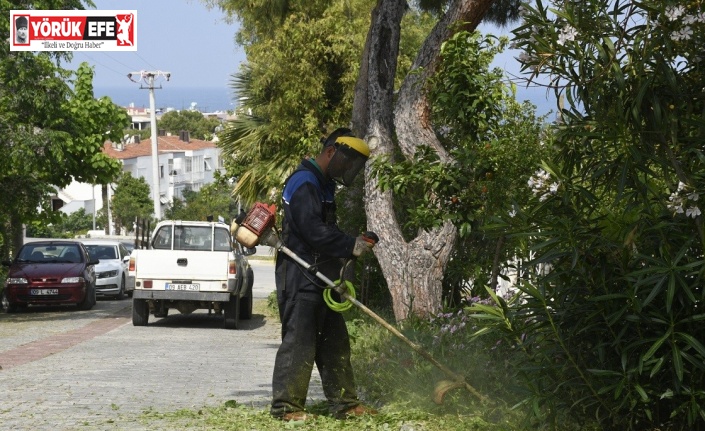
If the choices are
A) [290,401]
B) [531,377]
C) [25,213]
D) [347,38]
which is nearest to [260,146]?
[347,38]

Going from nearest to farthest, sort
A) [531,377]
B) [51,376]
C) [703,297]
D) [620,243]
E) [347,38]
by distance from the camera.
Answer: [703,297] → [620,243] → [531,377] → [51,376] → [347,38]

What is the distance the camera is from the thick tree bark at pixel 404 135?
13164 millimetres

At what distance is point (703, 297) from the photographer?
19.3 feet

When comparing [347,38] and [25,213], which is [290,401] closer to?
[347,38]

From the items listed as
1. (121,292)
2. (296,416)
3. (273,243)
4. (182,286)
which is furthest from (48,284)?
(296,416)

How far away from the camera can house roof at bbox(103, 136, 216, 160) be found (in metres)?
117

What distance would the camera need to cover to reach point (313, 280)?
27.5ft

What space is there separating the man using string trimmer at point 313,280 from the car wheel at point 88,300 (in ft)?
67.8

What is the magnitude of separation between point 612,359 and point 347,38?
69.2 feet

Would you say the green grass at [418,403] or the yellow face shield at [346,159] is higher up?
the yellow face shield at [346,159]

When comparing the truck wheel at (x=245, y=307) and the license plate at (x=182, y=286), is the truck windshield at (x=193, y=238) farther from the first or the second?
the license plate at (x=182, y=286)

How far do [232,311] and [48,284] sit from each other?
816cm

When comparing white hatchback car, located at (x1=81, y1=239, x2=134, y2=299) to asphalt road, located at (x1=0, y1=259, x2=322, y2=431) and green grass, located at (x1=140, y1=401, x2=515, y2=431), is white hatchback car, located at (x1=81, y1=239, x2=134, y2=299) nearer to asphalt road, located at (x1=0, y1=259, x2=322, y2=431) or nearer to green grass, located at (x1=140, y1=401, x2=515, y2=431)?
asphalt road, located at (x1=0, y1=259, x2=322, y2=431)

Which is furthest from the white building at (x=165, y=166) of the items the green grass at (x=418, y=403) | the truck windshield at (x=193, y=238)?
the green grass at (x=418, y=403)
